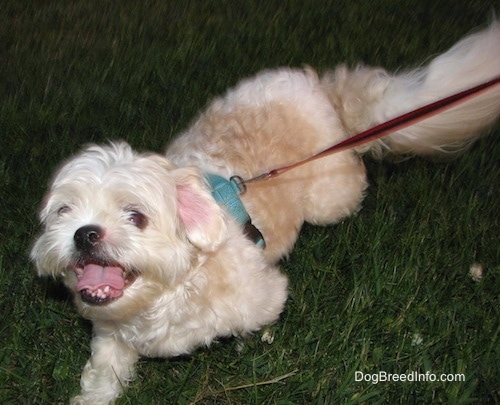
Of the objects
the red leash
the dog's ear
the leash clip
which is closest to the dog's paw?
the dog's ear

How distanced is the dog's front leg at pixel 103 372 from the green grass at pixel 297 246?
91mm

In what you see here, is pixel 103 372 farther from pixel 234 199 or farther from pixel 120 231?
pixel 234 199

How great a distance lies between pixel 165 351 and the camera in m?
3.01

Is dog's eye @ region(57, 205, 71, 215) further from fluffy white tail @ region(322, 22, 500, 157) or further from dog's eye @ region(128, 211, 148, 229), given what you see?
fluffy white tail @ region(322, 22, 500, 157)

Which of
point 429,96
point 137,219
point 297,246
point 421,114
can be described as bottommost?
point 297,246

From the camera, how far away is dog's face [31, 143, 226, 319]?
252cm

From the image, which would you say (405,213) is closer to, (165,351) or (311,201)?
(311,201)

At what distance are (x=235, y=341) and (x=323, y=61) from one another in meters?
3.35

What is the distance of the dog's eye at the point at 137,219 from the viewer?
8.57 ft

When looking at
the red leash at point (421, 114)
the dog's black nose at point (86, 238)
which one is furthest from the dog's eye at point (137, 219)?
the red leash at point (421, 114)

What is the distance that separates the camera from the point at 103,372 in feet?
10.2

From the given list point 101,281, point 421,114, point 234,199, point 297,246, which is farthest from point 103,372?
point 421,114

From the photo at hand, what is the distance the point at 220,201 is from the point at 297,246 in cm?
104

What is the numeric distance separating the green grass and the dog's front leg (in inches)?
3.6
